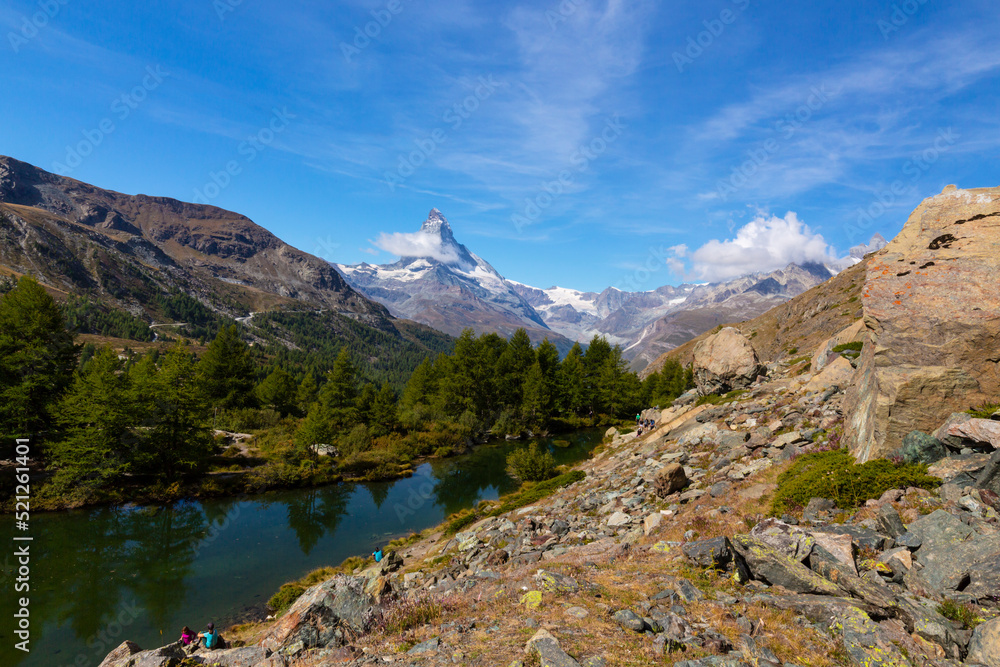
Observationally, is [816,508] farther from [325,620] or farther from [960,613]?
[325,620]

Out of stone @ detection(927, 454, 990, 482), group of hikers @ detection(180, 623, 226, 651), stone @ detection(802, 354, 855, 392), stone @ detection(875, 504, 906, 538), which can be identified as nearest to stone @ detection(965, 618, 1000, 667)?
stone @ detection(875, 504, 906, 538)

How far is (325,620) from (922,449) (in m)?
18.6

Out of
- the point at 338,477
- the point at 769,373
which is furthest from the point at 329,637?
the point at 338,477

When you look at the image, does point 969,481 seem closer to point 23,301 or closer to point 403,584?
point 403,584

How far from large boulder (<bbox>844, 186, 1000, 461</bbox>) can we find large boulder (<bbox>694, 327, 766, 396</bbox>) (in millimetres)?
26087

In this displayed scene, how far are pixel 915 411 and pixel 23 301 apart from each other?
7688 centimetres

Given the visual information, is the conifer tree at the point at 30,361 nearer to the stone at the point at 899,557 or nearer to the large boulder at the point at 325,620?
the large boulder at the point at 325,620

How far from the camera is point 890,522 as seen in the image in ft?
34.4

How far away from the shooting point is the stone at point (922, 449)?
12.1 metres

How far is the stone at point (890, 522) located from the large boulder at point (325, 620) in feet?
46.3

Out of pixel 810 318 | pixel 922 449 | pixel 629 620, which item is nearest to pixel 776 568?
pixel 629 620

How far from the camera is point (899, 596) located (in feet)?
27.4

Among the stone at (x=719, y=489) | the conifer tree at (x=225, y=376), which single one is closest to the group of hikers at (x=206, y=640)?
the stone at (x=719, y=489)

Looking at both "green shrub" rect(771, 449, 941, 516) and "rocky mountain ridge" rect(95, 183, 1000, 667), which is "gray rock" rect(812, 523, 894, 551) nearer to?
"rocky mountain ridge" rect(95, 183, 1000, 667)
